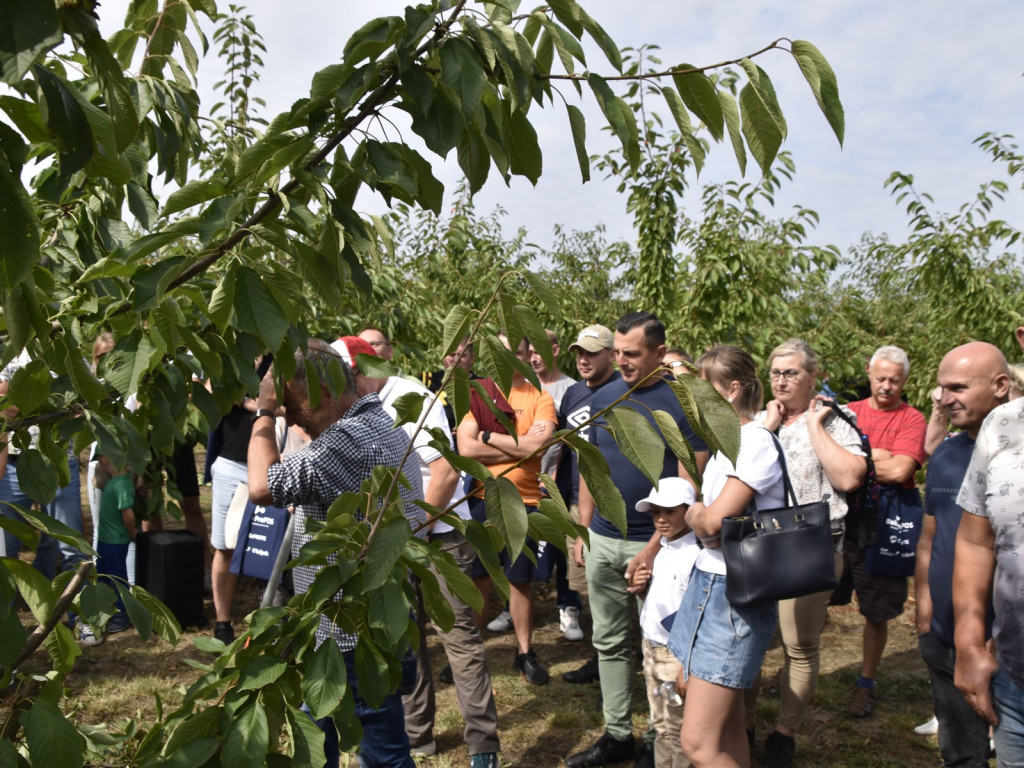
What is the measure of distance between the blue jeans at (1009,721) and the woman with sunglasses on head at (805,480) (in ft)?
4.89

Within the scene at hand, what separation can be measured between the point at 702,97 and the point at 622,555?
127 inches

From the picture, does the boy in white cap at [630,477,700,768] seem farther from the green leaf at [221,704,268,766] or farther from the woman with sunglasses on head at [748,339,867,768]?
the green leaf at [221,704,268,766]

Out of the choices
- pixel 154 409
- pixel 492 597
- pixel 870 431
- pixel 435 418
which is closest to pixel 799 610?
pixel 870 431

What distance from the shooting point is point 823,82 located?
110 cm

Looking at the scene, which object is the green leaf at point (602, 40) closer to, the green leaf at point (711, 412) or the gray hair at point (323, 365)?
the green leaf at point (711, 412)

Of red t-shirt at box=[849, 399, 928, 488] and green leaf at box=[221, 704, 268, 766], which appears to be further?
red t-shirt at box=[849, 399, 928, 488]

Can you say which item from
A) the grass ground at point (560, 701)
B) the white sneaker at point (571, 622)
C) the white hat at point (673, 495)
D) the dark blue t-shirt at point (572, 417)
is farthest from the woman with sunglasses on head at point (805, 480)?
the white sneaker at point (571, 622)

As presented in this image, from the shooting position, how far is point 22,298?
922 mm

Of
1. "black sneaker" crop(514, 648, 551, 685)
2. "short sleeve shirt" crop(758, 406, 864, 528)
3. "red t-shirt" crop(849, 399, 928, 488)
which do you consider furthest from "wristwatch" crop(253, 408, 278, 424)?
"red t-shirt" crop(849, 399, 928, 488)

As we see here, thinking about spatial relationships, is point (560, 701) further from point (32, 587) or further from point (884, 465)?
point (32, 587)

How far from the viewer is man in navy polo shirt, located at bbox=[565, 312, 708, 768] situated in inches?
159

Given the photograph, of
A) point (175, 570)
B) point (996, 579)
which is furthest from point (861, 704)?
point (175, 570)

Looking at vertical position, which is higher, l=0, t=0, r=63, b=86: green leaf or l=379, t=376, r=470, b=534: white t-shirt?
l=0, t=0, r=63, b=86: green leaf

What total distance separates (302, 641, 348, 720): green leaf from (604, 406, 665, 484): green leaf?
1.58 feet
